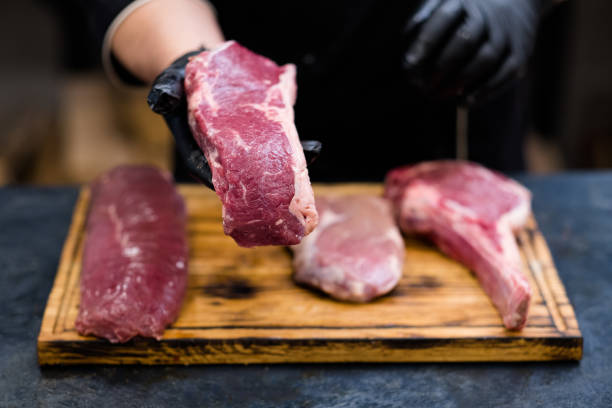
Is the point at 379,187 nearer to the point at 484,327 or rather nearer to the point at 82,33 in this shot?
the point at 484,327

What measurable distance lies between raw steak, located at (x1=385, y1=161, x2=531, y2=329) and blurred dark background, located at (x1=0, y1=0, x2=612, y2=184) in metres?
2.30

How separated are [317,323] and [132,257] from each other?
578 mm

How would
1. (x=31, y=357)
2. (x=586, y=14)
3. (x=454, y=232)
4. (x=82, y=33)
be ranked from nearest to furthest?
(x=31, y=357), (x=454, y=232), (x=586, y=14), (x=82, y=33)

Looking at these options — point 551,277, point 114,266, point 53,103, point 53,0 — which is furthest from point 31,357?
point 53,0

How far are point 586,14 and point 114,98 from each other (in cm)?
351

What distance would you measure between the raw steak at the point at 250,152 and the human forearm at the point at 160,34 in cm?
24

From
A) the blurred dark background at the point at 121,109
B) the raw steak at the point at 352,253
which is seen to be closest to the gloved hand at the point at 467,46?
the raw steak at the point at 352,253

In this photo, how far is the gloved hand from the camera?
6.86 feet

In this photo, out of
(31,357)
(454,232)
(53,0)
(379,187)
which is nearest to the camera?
(31,357)

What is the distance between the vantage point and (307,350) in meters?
1.85

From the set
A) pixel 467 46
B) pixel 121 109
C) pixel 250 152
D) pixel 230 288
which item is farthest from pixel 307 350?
pixel 121 109

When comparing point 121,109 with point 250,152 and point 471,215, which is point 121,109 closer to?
point 471,215

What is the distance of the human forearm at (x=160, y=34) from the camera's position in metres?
2.05

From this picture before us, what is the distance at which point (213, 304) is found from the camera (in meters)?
1.99
